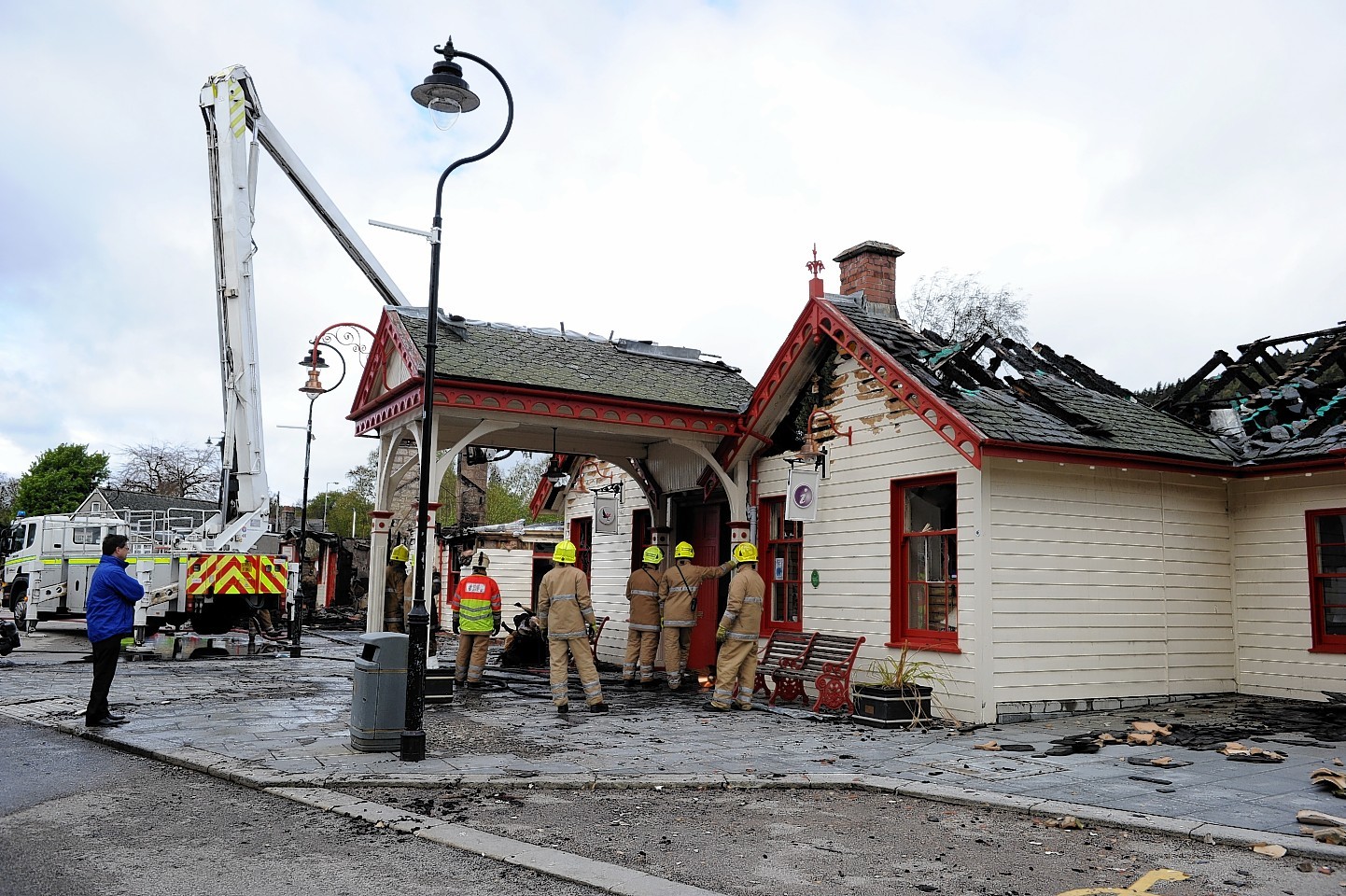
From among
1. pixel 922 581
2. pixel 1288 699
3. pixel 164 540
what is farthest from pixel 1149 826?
pixel 164 540

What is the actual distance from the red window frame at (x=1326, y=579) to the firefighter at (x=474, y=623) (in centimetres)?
961

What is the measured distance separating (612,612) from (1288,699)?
10085 millimetres

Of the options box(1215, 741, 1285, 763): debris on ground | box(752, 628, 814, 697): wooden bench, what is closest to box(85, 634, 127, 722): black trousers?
box(752, 628, 814, 697): wooden bench

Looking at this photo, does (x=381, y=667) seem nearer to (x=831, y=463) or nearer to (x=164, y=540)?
(x=831, y=463)

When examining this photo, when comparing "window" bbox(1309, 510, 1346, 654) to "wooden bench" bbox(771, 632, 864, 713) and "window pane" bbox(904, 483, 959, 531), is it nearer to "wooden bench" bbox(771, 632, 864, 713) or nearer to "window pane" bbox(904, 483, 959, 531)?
"window pane" bbox(904, 483, 959, 531)

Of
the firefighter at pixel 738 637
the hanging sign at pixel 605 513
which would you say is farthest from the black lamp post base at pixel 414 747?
the hanging sign at pixel 605 513

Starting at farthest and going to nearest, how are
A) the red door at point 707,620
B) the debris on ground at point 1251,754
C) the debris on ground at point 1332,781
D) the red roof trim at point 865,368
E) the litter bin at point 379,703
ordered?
the red door at point 707,620
the red roof trim at point 865,368
the litter bin at point 379,703
the debris on ground at point 1251,754
the debris on ground at point 1332,781

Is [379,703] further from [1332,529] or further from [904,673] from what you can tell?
[1332,529]

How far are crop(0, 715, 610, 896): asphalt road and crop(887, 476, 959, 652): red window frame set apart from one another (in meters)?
6.85

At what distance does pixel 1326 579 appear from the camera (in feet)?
38.4

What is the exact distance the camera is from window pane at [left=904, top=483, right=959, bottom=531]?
1155 cm

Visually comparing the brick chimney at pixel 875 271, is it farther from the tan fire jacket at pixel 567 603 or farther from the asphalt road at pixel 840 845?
the asphalt road at pixel 840 845

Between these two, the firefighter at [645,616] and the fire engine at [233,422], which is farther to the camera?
the fire engine at [233,422]

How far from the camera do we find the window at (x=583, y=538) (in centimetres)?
1969
